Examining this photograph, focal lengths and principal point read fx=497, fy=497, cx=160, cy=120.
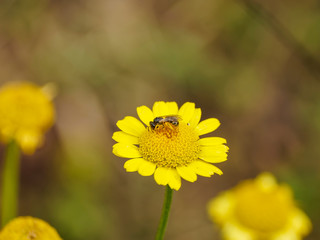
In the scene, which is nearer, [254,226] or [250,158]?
[254,226]

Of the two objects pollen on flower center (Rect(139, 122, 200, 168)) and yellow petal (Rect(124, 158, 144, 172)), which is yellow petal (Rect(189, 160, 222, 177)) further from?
yellow petal (Rect(124, 158, 144, 172))

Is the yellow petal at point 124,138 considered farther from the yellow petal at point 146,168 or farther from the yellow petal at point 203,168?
the yellow petal at point 203,168

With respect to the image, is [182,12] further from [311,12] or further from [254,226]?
[254,226]

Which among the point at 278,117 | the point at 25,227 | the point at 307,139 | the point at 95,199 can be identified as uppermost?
the point at 278,117

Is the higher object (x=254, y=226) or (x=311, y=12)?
(x=311, y=12)

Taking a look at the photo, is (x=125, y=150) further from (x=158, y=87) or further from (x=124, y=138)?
(x=158, y=87)

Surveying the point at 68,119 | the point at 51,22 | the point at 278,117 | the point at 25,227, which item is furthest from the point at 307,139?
the point at 25,227

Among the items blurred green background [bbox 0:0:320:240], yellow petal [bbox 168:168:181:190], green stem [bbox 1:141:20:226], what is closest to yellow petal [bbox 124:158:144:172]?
yellow petal [bbox 168:168:181:190]

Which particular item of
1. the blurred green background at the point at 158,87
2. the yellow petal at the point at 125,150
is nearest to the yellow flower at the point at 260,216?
the blurred green background at the point at 158,87
